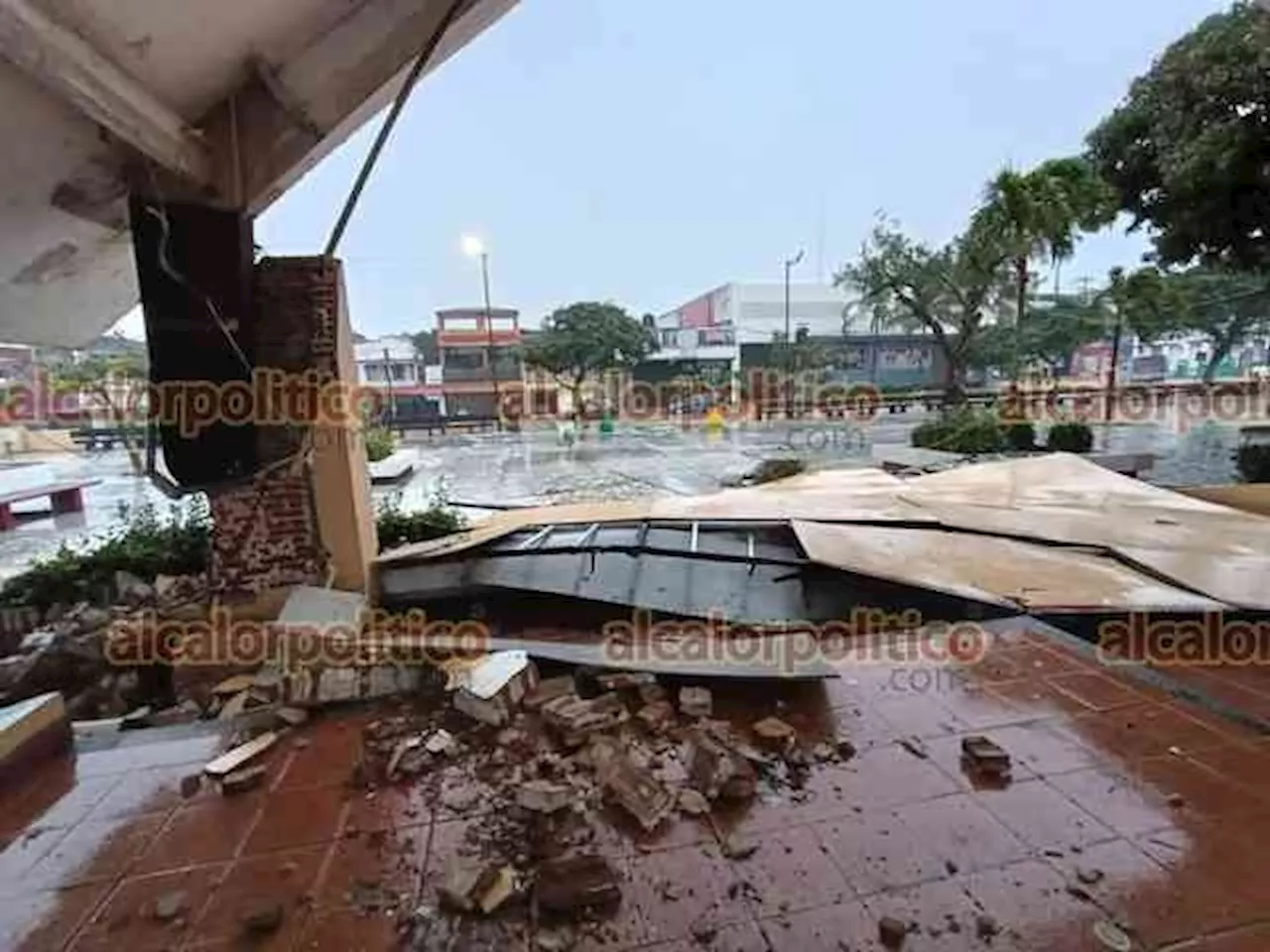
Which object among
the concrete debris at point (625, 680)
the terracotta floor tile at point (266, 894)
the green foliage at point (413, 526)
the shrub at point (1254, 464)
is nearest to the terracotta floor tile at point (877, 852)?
the concrete debris at point (625, 680)

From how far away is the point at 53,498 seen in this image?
936cm

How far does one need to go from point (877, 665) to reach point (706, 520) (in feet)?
4.84

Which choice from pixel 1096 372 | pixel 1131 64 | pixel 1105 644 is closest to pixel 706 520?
pixel 1105 644

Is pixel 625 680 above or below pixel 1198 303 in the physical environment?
below

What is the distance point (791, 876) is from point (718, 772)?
369mm

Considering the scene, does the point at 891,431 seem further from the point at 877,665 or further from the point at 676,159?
the point at 676,159

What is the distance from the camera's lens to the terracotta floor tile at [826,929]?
53.5 inches

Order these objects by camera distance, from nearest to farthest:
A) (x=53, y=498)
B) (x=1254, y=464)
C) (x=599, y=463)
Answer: (x=1254, y=464), (x=53, y=498), (x=599, y=463)

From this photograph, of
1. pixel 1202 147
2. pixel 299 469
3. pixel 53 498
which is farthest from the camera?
pixel 53 498

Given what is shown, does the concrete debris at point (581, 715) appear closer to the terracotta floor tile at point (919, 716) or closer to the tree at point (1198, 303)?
the terracotta floor tile at point (919, 716)

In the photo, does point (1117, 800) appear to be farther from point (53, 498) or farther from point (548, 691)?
point (53, 498)

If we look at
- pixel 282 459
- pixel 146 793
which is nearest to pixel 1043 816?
pixel 146 793

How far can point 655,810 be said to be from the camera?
5.85 ft

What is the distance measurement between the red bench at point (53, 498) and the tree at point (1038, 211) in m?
13.3
